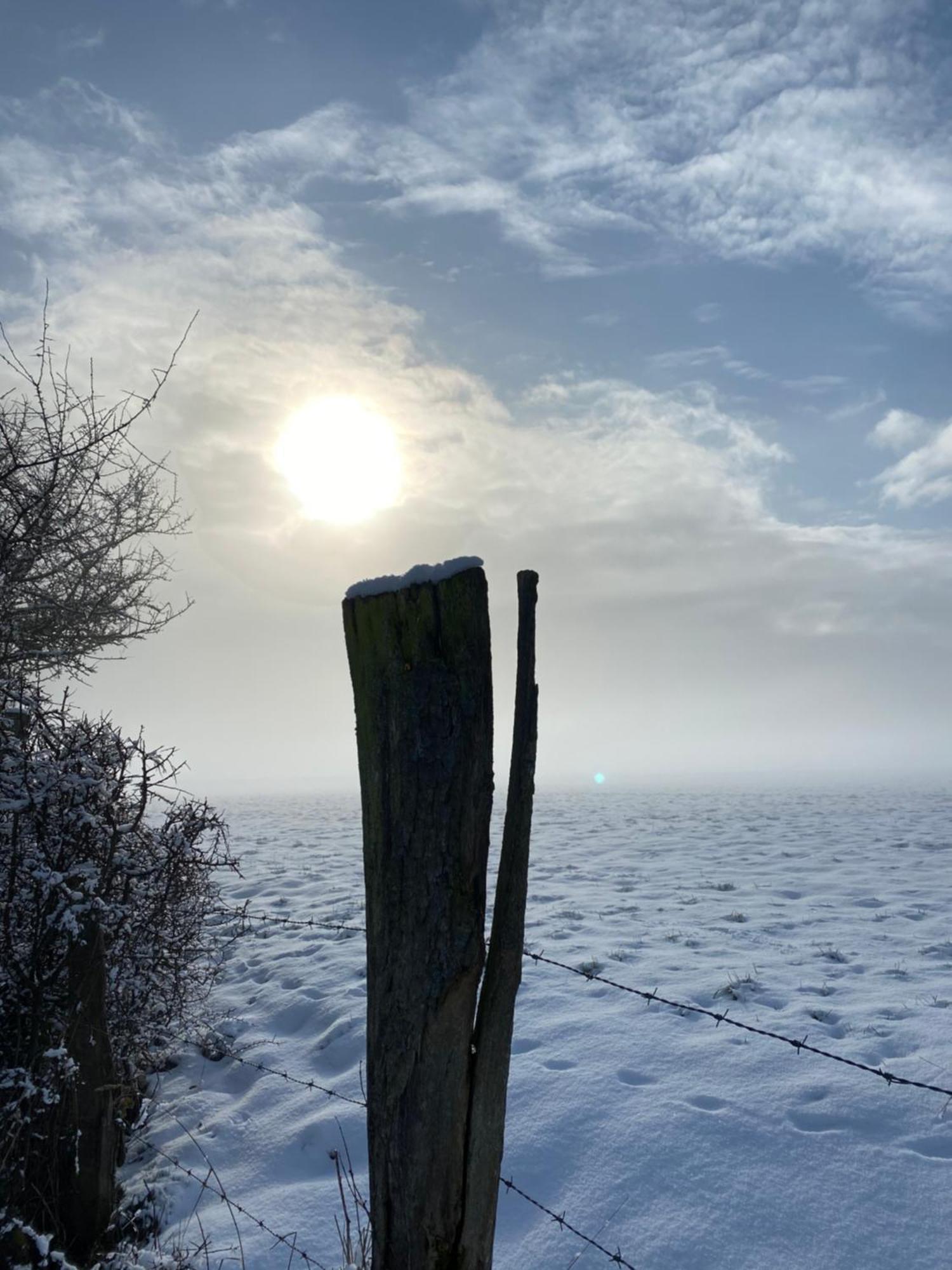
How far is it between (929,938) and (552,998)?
3.47m

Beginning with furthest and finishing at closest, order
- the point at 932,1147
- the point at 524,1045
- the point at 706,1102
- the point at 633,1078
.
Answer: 1. the point at 524,1045
2. the point at 633,1078
3. the point at 706,1102
4. the point at 932,1147

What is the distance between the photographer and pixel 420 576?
1.86 metres

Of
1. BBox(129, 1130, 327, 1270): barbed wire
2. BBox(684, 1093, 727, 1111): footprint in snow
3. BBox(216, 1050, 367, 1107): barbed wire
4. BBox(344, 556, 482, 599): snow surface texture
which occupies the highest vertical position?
BBox(344, 556, 482, 599): snow surface texture

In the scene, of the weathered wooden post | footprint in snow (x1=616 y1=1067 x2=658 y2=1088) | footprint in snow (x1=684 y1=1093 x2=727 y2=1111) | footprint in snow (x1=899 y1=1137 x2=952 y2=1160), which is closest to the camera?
the weathered wooden post

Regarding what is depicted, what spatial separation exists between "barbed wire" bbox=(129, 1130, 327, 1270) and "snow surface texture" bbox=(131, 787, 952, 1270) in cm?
3

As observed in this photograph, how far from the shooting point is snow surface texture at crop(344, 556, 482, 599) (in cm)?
185

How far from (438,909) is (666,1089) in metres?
2.70

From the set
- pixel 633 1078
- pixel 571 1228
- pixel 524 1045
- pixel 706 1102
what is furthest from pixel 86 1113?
pixel 706 1102

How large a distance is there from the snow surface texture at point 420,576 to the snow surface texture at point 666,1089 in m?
2.62

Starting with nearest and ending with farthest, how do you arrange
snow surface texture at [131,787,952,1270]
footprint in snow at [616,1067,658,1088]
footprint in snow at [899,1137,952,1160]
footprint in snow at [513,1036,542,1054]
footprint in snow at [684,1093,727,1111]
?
snow surface texture at [131,787,952,1270]
footprint in snow at [899,1137,952,1160]
footprint in snow at [684,1093,727,1111]
footprint in snow at [616,1067,658,1088]
footprint in snow at [513,1036,542,1054]

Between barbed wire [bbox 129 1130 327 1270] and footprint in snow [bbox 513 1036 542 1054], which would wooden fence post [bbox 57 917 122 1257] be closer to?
barbed wire [bbox 129 1130 327 1270]

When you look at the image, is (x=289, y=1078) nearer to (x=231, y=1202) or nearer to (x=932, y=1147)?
(x=231, y=1202)

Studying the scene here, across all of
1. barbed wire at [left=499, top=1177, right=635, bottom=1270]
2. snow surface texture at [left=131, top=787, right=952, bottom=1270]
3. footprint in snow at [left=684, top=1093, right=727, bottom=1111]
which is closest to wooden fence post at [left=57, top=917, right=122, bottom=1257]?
snow surface texture at [left=131, top=787, right=952, bottom=1270]

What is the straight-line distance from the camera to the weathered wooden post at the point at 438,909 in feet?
6.06
